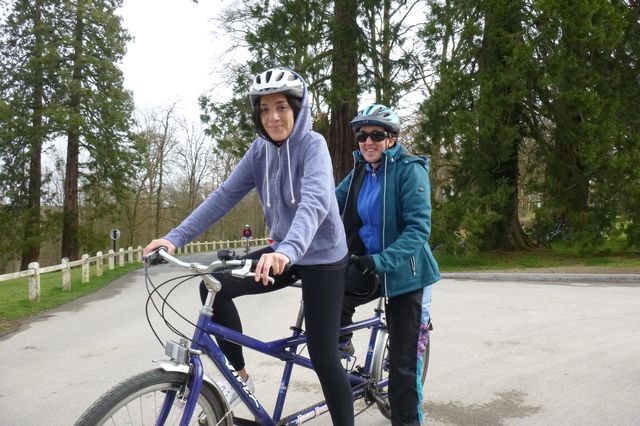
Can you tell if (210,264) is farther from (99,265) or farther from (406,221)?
(99,265)

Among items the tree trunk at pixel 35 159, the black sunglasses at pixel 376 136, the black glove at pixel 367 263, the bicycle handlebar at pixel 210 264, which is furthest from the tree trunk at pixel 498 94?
the tree trunk at pixel 35 159

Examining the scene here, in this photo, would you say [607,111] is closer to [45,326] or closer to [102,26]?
[45,326]

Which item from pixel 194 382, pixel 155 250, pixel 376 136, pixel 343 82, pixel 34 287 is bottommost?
pixel 34 287

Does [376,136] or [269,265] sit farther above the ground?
[376,136]

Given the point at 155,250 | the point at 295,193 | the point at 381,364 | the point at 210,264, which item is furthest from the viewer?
the point at 381,364

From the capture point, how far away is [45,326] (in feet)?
26.0

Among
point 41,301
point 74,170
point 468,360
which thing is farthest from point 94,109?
point 468,360

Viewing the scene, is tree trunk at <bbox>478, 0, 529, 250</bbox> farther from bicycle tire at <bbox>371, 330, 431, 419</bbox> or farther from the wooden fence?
bicycle tire at <bbox>371, 330, 431, 419</bbox>

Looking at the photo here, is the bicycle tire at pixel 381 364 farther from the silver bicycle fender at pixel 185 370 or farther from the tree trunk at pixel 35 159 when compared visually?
the tree trunk at pixel 35 159

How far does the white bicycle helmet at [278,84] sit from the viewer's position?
2.62 metres

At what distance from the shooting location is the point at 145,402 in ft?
7.36

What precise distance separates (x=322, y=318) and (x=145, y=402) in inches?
35.0

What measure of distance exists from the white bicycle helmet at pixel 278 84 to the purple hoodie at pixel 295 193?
0.26 feet

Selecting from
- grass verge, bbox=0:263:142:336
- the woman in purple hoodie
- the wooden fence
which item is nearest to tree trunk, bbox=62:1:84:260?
the wooden fence
